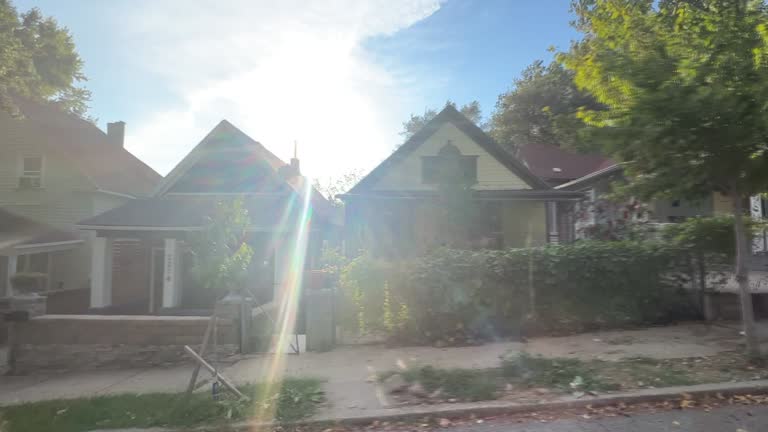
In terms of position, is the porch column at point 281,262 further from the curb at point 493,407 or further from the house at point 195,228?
the curb at point 493,407

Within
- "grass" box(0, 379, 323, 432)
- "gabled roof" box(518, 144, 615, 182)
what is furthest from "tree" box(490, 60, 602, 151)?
"grass" box(0, 379, 323, 432)

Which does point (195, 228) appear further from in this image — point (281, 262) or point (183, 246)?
point (281, 262)

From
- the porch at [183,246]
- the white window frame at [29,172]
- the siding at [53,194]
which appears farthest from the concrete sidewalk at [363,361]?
the white window frame at [29,172]

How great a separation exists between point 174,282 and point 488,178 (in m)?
11.3

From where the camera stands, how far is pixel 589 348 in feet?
20.7

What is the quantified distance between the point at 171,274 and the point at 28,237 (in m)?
4.99

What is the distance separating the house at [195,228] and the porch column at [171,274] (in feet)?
0.09

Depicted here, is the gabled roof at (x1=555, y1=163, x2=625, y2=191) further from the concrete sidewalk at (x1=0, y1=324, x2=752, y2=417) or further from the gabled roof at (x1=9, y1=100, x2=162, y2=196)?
the gabled roof at (x1=9, y1=100, x2=162, y2=196)

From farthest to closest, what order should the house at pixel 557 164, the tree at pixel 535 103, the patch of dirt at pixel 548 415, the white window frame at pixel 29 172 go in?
the tree at pixel 535 103 → the house at pixel 557 164 → the white window frame at pixel 29 172 → the patch of dirt at pixel 548 415

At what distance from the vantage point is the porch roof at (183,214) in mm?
12945

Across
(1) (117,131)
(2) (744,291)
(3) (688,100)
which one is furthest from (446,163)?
(1) (117,131)

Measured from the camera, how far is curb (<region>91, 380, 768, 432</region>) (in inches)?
163

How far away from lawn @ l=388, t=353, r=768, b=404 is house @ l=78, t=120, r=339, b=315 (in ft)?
27.7

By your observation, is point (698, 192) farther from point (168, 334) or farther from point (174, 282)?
point (174, 282)
